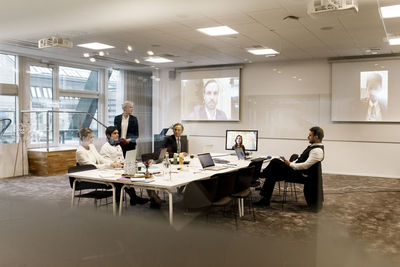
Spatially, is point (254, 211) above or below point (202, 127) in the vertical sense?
below

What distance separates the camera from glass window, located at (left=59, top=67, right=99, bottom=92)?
2.87 m

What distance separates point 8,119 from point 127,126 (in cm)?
107

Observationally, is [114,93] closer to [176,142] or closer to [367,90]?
[176,142]

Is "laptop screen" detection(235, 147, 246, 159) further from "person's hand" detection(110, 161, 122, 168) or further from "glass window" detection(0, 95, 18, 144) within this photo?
"glass window" detection(0, 95, 18, 144)

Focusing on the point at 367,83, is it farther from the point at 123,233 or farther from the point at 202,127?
the point at 123,233

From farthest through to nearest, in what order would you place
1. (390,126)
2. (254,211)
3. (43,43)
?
1. (390,126)
2. (254,211)
3. (43,43)

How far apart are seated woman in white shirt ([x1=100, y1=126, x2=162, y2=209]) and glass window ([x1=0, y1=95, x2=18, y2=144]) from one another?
82 centimetres

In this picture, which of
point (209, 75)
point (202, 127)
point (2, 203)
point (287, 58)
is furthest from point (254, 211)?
point (2, 203)

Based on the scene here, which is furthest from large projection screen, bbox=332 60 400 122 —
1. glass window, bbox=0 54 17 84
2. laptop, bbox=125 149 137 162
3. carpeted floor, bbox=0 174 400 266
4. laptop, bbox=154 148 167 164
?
glass window, bbox=0 54 17 84

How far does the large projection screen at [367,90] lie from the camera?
496cm

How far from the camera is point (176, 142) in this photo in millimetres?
5281

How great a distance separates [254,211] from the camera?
4.54 meters

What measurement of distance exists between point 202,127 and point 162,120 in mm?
1384

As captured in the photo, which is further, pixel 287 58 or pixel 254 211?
pixel 287 58
